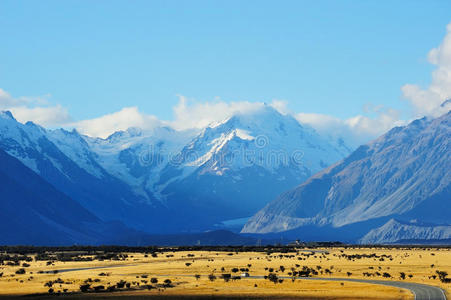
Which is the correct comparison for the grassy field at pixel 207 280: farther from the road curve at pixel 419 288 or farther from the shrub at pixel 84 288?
the road curve at pixel 419 288

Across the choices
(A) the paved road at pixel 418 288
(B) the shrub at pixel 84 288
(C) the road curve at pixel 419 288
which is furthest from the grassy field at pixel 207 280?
(C) the road curve at pixel 419 288

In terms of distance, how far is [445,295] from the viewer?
11688 centimetres

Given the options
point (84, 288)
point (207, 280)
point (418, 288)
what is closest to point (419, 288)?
point (418, 288)

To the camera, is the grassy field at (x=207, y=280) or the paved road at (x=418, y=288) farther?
Result: the grassy field at (x=207, y=280)

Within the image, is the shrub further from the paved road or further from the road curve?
the road curve

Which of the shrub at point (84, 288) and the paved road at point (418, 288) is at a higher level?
the shrub at point (84, 288)

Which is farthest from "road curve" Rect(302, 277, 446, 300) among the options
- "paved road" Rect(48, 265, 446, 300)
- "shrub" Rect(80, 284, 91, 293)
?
"shrub" Rect(80, 284, 91, 293)

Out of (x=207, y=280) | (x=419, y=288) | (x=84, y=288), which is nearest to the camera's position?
(x=419, y=288)

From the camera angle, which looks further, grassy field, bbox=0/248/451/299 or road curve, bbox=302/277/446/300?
grassy field, bbox=0/248/451/299

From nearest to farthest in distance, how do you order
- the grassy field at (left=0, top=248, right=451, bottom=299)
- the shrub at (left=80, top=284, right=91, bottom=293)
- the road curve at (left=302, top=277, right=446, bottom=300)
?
1. the road curve at (left=302, top=277, right=446, bottom=300)
2. the grassy field at (left=0, top=248, right=451, bottom=299)
3. the shrub at (left=80, top=284, right=91, bottom=293)

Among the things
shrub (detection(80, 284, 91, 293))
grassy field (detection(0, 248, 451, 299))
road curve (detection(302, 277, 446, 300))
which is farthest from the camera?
shrub (detection(80, 284, 91, 293))

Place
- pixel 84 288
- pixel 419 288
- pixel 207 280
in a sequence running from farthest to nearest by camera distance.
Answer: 1. pixel 207 280
2. pixel 84 288
3. pixel 419 288

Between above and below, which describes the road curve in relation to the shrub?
below

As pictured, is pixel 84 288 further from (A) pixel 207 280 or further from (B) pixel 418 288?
(B) pixel 418 288
